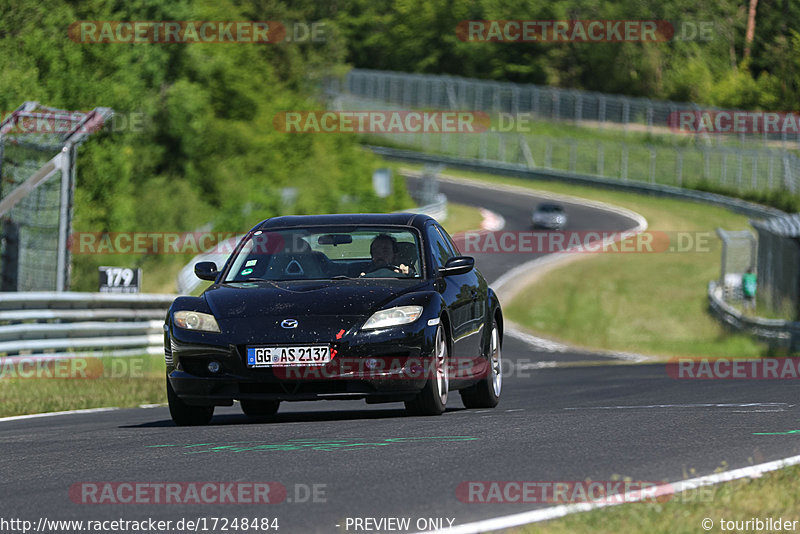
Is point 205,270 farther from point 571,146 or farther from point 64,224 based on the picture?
point 571,146

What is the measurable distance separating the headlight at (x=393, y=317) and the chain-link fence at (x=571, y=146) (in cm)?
5486

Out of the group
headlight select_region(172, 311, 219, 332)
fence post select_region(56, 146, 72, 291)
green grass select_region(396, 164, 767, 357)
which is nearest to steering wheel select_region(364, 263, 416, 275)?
headlight select_region(172, 311, 219, 332)

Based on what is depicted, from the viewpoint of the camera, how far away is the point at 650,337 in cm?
3606

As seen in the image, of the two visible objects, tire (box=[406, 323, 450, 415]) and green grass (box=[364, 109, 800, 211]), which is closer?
tire (box=[406, 323, 450, 415])

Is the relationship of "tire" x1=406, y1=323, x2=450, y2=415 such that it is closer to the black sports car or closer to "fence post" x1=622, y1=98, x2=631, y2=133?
the black sports car

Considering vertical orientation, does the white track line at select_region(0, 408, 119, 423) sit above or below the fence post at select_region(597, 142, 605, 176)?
above

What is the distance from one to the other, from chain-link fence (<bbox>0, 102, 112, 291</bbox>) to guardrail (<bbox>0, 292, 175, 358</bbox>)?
744mm

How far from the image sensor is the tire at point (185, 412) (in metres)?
10.7

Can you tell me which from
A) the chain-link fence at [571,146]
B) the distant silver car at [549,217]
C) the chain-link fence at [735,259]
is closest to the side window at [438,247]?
the chain-link fence at [735,259]

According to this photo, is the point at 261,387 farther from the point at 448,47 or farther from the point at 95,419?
the point at 448,47

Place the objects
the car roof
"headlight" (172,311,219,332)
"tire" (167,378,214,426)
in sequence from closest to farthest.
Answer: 1. "headlight" (172,311,219,332)
2. "tire" (167,378,214,426)
3. the car roof

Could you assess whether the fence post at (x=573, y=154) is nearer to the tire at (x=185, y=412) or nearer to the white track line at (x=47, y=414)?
the white track line at (x=47, y=414)

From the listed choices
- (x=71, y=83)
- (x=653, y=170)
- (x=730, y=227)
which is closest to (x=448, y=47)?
(x=653, y=170)

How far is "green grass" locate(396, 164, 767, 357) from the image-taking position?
34375 millimetres
